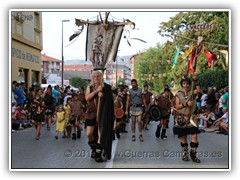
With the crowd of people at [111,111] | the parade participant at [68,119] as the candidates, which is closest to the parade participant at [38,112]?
the crowd of people at [111,111]

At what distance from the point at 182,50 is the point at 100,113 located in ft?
60.8

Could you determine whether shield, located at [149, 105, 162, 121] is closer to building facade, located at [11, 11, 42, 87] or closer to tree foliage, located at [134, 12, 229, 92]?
tree foliage, located at [134, 12, 229, 92]

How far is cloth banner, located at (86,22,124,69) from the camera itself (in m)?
10.1

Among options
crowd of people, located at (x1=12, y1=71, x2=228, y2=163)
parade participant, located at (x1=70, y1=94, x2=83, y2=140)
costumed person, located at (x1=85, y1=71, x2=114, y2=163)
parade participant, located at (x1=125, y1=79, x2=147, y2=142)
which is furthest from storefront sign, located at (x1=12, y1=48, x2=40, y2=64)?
costumed person, located at (x1=85, y1=71, x2=114, y2=163)

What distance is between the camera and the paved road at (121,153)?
8008mm

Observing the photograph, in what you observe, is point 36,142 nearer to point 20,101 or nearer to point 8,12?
point 20,101

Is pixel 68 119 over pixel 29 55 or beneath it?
beneath

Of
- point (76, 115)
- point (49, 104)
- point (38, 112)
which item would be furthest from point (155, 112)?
point (49, 104)

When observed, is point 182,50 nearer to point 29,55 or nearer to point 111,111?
point 29,55

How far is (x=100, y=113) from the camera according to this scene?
8.33 m

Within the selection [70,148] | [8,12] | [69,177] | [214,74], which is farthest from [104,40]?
[214,74]

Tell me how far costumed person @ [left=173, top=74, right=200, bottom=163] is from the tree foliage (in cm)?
165

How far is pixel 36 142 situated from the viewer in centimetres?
1144
